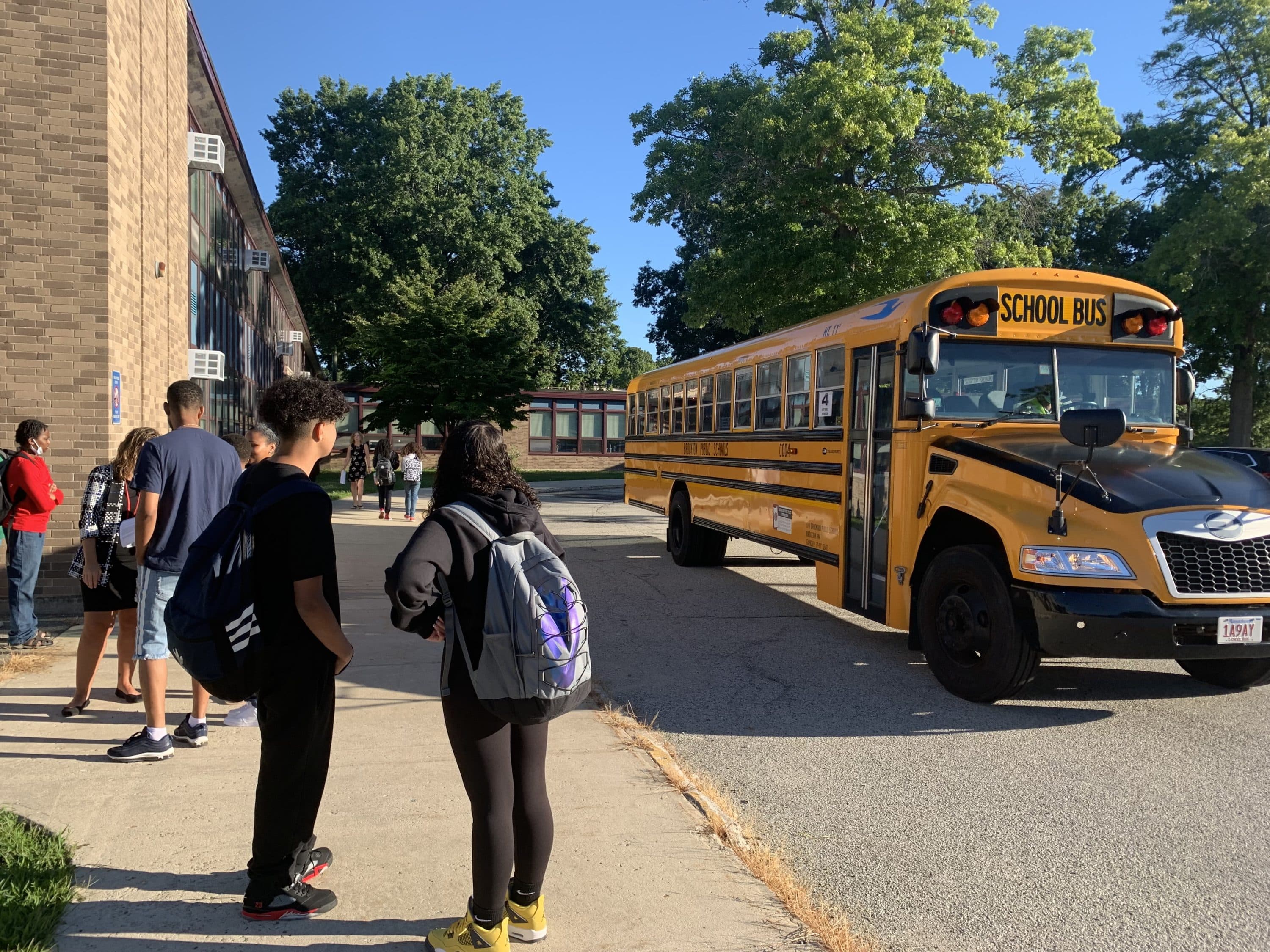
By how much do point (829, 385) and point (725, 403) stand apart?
10.2ft

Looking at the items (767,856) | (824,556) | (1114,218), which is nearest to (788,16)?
(1114,218)

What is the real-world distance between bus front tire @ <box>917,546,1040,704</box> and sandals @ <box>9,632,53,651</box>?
6416mm

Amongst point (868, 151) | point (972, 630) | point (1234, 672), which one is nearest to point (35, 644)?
point (972, 630)

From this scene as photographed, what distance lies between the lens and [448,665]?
2902 millimetres

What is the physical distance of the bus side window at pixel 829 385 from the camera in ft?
27.2

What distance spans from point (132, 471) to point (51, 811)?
75.3 inches

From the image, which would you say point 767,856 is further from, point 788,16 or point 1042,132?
point 788,16

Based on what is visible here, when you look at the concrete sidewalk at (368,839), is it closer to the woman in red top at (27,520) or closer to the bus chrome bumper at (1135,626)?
the woman in red top at (27,520)

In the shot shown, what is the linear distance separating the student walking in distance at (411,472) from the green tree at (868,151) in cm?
749

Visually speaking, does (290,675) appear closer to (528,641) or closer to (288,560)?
(288,560)

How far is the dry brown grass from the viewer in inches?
128

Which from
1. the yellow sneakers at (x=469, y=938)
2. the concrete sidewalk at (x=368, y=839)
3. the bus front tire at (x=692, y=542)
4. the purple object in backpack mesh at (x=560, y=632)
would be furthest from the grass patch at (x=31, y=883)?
the bus front tire at (x=692, y=542)

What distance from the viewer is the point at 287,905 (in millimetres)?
3297

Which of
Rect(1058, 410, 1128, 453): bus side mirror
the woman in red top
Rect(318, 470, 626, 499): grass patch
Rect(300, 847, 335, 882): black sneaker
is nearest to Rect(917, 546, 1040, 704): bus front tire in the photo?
Rect(1058, 410, 1128, 453): bus side mirror
